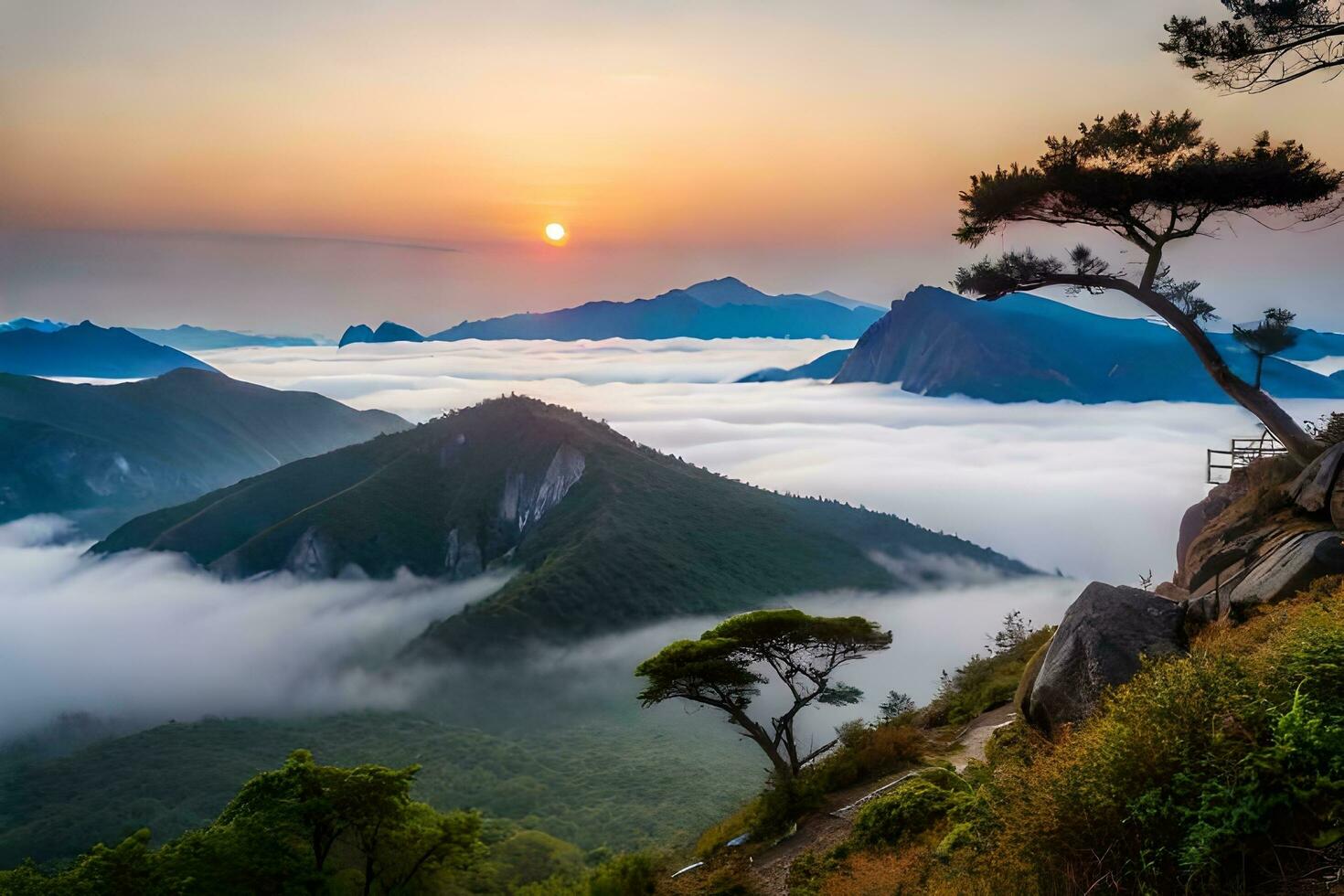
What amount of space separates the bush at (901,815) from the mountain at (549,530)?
10403 cm

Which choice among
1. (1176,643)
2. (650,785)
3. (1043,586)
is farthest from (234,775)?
(1043,586)

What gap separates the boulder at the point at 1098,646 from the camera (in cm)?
1302

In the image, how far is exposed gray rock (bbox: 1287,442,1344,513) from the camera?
16.2 meters

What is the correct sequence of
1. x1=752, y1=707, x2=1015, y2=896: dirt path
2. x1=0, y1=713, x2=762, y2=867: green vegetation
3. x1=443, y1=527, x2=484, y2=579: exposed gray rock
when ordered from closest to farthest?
x1=752, y1=707, x2=1015, y2=896: dirt path → x1=0, y1=713, x2=762, y2=867: green vegetation → x1=443, y1=527, x2=484, y2=579: exposed gray rock

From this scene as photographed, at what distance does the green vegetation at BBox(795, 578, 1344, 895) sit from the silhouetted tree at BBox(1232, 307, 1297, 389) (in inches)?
556

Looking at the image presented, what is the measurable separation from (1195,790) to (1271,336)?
60.9 feet

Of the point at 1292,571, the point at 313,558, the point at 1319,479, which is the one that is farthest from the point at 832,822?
the point at 313,558

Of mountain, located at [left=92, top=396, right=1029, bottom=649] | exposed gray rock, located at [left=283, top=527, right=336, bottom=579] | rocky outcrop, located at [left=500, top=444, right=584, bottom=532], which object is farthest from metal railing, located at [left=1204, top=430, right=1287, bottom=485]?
exposed gray rock, located at [left=283, top=527, right=336, bottom=579]

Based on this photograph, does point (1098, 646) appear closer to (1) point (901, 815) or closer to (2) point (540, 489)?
(1) point (901, 815)

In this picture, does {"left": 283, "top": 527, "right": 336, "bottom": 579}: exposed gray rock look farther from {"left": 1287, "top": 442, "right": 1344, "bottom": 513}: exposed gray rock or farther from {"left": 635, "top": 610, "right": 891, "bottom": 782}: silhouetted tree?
{"left": 1287, "top": 442, "right": 1344, "bottom": 513}: exposed gray rock

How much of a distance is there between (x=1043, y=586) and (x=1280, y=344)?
416 ft

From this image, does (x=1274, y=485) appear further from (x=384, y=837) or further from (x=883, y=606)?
(x=883, y=606)

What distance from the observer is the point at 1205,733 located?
25.1 feet

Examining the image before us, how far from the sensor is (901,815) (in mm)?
14555
